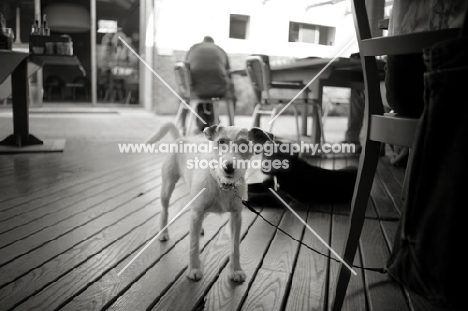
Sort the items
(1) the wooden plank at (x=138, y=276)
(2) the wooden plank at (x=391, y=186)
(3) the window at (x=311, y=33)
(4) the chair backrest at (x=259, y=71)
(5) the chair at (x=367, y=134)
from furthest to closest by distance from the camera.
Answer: (3) the window at (x=311, y=33) → (4) the chair backrest at (x=259, y=71) → (2) the wooden plank at (x=391, y=186) → (1) the wooden plank at (x=138, y=276) → (5) the chair at (x=367, y=134)

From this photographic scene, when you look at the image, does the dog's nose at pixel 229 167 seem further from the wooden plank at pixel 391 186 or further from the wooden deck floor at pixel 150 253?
the wooden plank at pixel 391 186

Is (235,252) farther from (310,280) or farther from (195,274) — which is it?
(310,280)

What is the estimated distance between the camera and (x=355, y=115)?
4871 millimetres

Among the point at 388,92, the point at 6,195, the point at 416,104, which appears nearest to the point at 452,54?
the point at 416,104

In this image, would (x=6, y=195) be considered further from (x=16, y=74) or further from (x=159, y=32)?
(x=159, y=32)

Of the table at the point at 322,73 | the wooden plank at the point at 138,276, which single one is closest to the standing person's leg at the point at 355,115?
the table at the point at 322,73

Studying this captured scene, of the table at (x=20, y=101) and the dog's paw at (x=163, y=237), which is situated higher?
the table at (x=20, y=101)

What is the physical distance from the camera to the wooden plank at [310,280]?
1.25 m

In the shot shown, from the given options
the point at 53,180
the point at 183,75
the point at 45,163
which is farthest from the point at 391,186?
the point at 183,75

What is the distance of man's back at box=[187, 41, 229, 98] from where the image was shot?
5.23 meters

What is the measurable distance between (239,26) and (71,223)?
826cm

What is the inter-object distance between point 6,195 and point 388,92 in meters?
2.13

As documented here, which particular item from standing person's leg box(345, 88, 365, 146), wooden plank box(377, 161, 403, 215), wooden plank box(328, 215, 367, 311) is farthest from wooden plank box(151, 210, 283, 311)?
standing person's leg box(345, 88, 365, 146)

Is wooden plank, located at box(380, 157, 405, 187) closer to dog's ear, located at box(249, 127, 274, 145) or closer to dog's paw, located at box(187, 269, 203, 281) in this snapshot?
dog's ear, located at box(249, 127, 274, 145)
